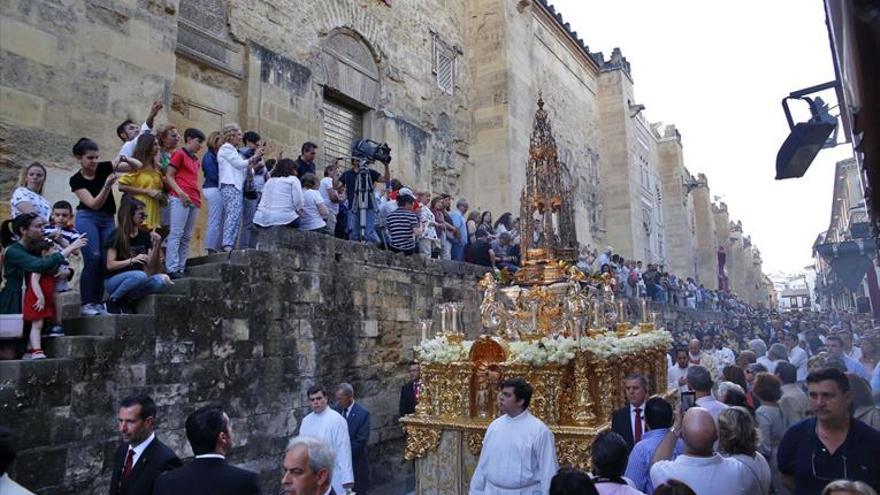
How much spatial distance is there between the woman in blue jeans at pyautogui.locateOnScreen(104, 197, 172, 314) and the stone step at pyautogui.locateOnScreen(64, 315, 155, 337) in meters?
0.32

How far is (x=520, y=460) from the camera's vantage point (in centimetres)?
422

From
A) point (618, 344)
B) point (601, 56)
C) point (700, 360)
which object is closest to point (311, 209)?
point (618, 344)

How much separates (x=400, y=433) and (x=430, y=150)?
29.0 feet

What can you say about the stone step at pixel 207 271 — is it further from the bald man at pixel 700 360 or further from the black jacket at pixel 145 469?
the bald man at pixel 700 360

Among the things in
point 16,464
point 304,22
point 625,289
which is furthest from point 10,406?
point 625,289

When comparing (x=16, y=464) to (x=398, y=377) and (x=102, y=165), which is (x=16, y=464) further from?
(x=398, y=377)

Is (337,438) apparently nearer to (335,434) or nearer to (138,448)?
(335,434)

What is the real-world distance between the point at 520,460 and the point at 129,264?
386 centimetres

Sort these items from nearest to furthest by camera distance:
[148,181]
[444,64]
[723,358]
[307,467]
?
1. [307,467]
2. [148,181]
3. [723,358]
4. [444,64]

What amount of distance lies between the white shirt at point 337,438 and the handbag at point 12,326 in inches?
96.6

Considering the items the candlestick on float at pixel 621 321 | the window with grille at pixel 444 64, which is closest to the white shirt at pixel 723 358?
the candlestick on float at pixel 621 321

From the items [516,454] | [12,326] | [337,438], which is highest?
[12,326]

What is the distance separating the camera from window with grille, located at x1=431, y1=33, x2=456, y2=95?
1644 centimetres

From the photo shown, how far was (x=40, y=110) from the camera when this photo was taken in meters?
6.78
